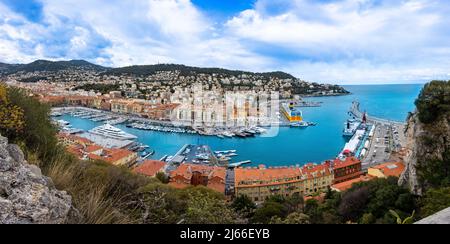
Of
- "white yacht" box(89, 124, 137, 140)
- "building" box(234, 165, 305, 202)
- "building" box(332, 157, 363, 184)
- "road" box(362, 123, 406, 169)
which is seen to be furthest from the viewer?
"white yacht" box(89, 124, 137, 140)

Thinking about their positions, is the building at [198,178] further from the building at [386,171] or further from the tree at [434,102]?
the tree at [434,102]

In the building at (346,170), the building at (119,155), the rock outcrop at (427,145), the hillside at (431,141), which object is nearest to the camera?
the hillside at (431,141)

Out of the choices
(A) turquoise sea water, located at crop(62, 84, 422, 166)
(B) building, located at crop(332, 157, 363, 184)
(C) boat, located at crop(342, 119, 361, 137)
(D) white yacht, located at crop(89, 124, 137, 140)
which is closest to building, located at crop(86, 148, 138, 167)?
(A) turquoise sea water, located at crop(62, 84, 422, 166)

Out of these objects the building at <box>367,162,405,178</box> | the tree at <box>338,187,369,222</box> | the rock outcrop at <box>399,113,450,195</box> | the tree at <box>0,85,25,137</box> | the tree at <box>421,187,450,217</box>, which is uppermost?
the tree at <box>0,85,25,137</box>

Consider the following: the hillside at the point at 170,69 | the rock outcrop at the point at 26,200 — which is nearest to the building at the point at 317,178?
the rock outcrop at the point at 26,200

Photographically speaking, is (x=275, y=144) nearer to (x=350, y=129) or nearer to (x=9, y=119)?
(x=350, y=129)

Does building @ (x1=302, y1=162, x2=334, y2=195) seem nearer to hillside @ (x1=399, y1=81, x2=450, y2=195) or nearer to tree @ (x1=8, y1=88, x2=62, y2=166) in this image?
hillside @ (x1=399, y1=81, x2=450, y2=195)

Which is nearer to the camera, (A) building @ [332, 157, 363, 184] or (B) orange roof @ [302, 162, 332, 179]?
(B) orange roof @ [302, 162, 332, 179]
